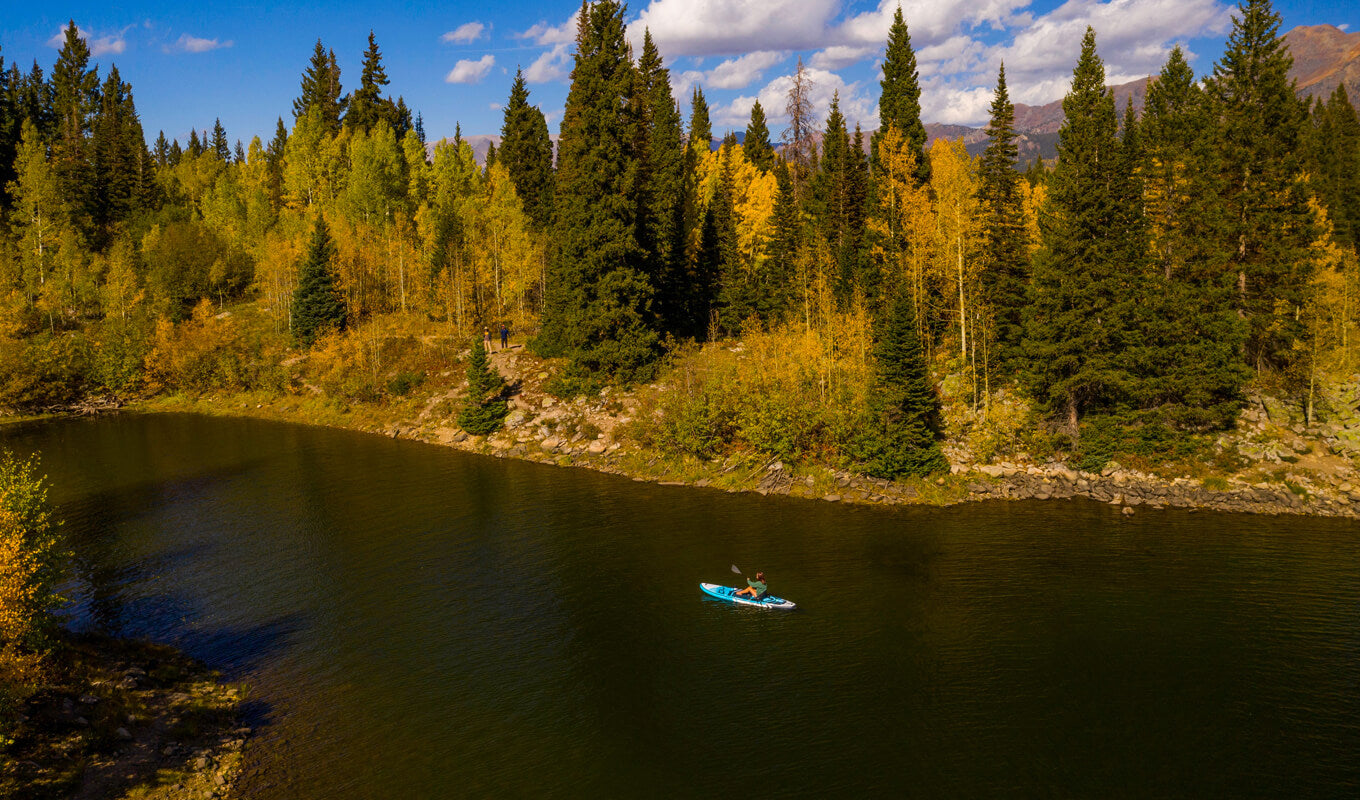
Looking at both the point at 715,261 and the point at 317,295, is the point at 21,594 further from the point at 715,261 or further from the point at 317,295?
the point at 317,295

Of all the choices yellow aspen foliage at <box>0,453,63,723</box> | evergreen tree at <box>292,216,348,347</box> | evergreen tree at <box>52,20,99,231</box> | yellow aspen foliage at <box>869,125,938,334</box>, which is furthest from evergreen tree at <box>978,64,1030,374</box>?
evergreen tree at <box>52,20,99,231</box>

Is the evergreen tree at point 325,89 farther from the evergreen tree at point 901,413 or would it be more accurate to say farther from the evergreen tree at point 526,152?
the evergreen tree at point 901,413

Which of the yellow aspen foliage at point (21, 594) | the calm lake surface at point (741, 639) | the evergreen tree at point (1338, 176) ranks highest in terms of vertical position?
the evergreen tree at point (1338, 176)

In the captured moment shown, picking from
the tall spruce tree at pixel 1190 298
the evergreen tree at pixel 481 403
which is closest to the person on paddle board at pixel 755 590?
the tall spruce tree at pixel 1190 298

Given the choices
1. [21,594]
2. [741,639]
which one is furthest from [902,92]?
[21,594]

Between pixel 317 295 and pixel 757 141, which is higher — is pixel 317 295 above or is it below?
below

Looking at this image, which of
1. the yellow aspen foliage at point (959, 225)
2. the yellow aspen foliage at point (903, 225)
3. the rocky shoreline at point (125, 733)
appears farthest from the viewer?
the yellow aspen foliage at point (903, 225)
